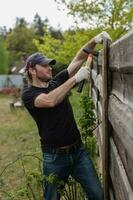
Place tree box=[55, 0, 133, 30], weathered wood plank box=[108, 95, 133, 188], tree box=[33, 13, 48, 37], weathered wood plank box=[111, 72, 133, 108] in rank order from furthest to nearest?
tree box=[33, 13, 48, 37] < tree box=[55, 0, 133, 30] < weathered wood plank box=[111, 72, 133, 108] < weathered wood plank box=[108, 95, 133, 188]

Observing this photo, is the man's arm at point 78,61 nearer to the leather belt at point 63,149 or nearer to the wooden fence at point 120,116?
the leather belt at point 63,149

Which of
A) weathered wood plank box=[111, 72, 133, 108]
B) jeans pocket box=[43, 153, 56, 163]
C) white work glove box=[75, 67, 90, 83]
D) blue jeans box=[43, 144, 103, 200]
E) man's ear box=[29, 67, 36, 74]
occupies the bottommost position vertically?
blue jeans box=[43, 144, 103, 200]

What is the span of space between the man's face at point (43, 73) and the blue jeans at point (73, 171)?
26.6 inches

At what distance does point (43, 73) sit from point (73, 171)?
921 mm

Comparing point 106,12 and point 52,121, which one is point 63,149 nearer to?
point 52,121

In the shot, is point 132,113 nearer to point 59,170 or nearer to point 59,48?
point 59,170

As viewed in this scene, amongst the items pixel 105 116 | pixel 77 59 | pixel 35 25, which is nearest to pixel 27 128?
pixel 77 59

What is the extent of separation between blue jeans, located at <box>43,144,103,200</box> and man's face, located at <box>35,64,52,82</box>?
675 millimetres

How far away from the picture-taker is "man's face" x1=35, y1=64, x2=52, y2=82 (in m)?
4.51

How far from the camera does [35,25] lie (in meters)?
111

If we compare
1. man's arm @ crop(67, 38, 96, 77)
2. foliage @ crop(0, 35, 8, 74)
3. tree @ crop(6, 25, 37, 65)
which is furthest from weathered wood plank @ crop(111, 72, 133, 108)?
tree @ crop(6, 25, 37, 65)

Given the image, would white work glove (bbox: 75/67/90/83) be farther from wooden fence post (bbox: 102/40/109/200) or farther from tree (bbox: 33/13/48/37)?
tree (bbox: 33/13/48/37)

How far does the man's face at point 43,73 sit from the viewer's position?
4508 mm

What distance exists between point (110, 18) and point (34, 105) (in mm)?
12422
